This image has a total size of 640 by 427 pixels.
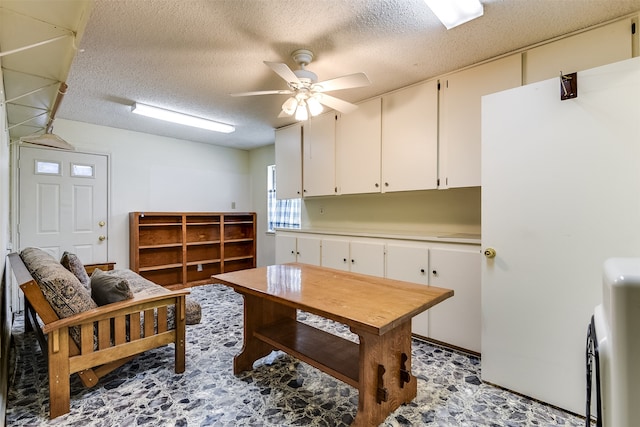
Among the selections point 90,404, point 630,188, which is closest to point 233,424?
point 90,404

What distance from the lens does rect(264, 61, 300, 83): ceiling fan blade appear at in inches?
73.7

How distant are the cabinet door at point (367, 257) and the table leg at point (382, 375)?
4.01 feet

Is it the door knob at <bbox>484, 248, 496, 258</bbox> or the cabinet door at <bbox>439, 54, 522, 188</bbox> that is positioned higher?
the cabinet door at <bbox>439, 54, 522, 188</bbox>

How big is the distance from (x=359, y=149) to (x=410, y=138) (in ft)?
2.04

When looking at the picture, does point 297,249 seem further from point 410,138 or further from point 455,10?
point 455,10

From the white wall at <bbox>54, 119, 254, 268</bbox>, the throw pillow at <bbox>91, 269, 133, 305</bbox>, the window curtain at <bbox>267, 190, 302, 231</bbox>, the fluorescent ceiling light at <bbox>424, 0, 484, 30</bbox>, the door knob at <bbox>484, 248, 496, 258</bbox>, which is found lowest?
the throw pillow at <bbox>91, 269, 133, 305</bbox>

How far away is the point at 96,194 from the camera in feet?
13.7

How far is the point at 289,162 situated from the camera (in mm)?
4246

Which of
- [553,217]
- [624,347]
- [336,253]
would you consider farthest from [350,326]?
[336,253]

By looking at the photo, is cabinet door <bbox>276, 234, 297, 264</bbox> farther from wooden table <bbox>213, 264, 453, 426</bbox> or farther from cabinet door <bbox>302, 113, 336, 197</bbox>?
wooden table <bbox>213, 264, 453, 426</bbox>

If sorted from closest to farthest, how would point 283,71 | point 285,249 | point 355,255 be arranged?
point 283,71, point 355,255, point 285,249

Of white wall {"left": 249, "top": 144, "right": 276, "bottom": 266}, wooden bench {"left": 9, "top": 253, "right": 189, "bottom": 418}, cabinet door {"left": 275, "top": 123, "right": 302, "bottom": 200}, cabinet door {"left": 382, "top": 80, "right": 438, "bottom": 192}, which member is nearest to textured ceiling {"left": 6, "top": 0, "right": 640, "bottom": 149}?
cabinet door {"left": 382, "top": 80, "right": 438, "bottom": 192}

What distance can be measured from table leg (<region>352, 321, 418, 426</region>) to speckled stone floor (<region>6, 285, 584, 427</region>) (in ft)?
0.41

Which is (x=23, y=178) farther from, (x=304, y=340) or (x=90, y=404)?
(x=304, y=340)
